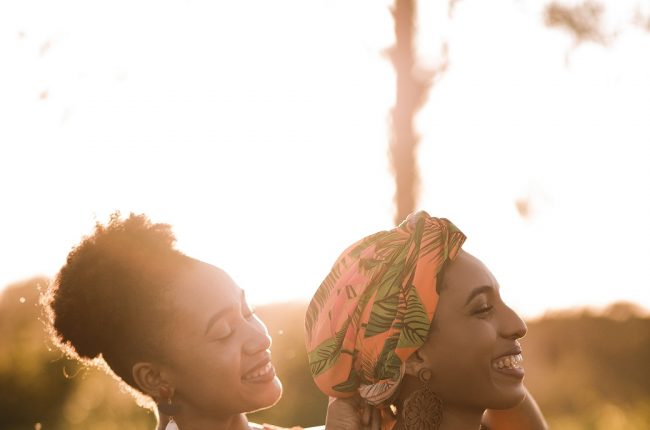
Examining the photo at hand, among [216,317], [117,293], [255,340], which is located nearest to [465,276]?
[255,340]

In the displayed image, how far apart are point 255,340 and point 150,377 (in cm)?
53

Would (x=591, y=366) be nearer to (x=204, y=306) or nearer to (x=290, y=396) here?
(x=290, y=396)

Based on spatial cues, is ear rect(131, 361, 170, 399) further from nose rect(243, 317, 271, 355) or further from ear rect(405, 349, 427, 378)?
ear rect(405, 349, 427, 378)

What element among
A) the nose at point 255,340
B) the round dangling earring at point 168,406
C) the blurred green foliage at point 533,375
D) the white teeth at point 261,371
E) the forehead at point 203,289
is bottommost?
the blurred green foliage at point 533,375

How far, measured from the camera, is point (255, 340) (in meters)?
4.67

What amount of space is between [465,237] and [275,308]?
21.1 feet

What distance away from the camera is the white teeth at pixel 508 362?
175 inches

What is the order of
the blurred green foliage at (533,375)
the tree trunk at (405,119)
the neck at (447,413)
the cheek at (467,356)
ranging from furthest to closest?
the blurred green foliage at (533,375)
the tree trunk at (405,119)
the neck at (447,413)
the cheek at (467,356)

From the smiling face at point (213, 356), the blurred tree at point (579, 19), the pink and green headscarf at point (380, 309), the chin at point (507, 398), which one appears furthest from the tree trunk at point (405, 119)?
the chin at point (507, 398)

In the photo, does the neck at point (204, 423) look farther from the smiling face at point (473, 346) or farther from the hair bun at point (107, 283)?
the smiling face at point (473, 346)

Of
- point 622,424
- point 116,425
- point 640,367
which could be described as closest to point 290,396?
point 116,425

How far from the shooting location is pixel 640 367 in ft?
37.6

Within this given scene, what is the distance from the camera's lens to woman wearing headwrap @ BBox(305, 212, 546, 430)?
4418 millimetres

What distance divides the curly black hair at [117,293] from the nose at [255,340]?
1.30ft
